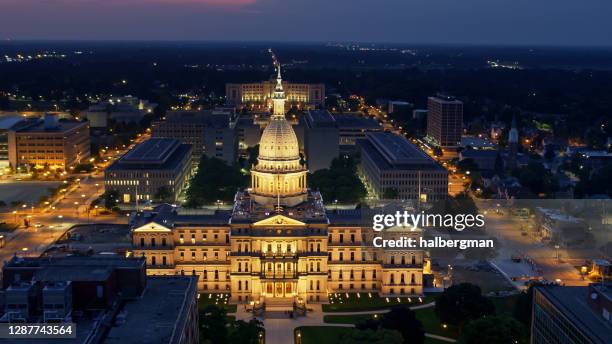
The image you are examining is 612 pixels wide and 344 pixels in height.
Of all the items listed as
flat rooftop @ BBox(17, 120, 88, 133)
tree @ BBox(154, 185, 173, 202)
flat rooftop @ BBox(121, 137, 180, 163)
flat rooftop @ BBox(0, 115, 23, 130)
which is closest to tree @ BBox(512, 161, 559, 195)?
tree @ BBox(154, 185, 173, 202)

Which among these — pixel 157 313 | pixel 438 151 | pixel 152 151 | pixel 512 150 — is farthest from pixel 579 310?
pixel 438 151

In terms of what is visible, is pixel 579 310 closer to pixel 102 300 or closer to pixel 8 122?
pixel 102 300

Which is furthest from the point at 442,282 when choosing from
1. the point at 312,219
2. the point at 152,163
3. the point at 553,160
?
the point at 553,160

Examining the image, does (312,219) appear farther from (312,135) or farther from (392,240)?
(312,135)

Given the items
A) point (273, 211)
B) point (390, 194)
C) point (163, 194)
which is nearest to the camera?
point (273, 211)

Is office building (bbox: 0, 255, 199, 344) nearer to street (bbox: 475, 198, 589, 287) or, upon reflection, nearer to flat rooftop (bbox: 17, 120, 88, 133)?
street (bbox: 475, 198, 589, 287)

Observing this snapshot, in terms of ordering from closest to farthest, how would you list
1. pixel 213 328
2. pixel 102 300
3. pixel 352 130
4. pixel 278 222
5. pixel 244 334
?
pixel 102 300 < pixel 244 334 < pixel 213 328 < pixel 278 222 < pixel 352 130

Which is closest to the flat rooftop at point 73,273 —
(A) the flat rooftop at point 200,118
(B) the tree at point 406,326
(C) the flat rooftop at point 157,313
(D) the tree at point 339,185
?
(C) the flat rooftop at point 157,313
